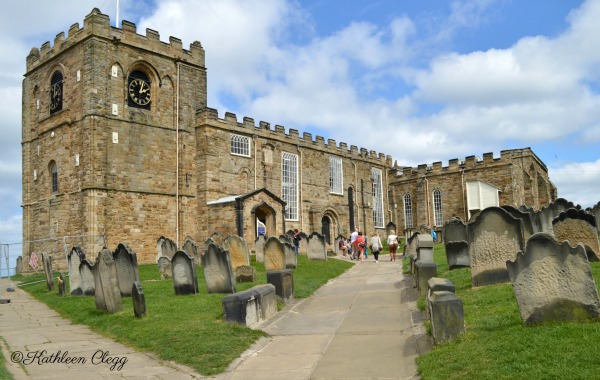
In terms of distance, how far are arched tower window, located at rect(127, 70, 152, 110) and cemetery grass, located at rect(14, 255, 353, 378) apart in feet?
50.1

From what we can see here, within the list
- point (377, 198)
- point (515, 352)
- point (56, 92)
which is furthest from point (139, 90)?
point (515, 352)

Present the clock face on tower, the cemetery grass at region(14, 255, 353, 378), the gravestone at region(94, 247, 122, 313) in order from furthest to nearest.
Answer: the clock face on tower
the gravestone at region(94, 247, 122, 313)
the cemetery grass at region(14, 255, 353, 378)

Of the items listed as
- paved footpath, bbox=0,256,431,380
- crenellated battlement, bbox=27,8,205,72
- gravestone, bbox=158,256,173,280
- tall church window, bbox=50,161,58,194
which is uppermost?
crenellated battlement, bbox=27,8,205,72

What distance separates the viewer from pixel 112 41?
2702 centimetres

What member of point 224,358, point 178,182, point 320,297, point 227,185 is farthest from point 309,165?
point 224,358

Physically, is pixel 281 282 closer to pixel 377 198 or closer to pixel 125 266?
pixel 125 266

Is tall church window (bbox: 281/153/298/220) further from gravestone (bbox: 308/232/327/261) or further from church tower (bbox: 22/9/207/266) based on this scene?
gravestone (bbox: 308/232/327/261)

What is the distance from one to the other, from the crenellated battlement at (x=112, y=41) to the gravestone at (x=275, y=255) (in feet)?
53.9

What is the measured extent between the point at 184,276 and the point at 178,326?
394 cm

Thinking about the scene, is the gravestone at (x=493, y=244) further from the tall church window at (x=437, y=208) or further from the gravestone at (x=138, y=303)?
the tall church window at (x=437, y=208)

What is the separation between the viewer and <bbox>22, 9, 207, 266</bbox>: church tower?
26.0 meters

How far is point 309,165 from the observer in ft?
124

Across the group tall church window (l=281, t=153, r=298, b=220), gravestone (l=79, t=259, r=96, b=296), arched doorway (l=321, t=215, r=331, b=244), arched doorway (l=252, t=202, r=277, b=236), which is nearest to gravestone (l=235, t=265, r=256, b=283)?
gravestone (l=79, t=259, r=96, b=296)

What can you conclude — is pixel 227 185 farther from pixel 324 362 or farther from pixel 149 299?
pixel 324 362
